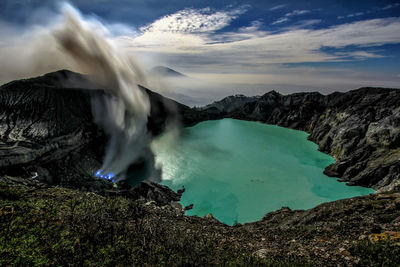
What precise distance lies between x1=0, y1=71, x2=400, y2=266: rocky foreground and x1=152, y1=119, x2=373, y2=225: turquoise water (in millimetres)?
4057

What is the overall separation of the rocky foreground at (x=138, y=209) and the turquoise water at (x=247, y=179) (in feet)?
13.3

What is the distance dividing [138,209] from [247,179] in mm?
26146

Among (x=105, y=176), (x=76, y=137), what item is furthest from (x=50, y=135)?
(x=105, y=176)

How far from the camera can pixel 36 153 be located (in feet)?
83.3

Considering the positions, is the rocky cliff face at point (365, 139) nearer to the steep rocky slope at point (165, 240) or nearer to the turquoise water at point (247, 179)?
the turquoise water at point (247, 179)

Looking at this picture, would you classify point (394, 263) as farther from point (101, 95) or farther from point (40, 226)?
point (101, 95)

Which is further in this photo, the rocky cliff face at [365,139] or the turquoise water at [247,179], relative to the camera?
the rocky cliff face at [365,139]

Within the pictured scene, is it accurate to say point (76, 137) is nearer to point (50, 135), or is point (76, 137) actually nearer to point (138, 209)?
point (50, 135)

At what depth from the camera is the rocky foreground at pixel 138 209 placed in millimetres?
5832

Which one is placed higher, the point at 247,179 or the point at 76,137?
the point at 76,137

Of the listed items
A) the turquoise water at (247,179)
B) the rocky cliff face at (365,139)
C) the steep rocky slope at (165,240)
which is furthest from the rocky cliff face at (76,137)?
the steep rocky slope at (165,240)

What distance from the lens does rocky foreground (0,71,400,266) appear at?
583cm

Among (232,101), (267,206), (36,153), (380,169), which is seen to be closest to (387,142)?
(380,169)

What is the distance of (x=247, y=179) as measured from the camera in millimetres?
33188
